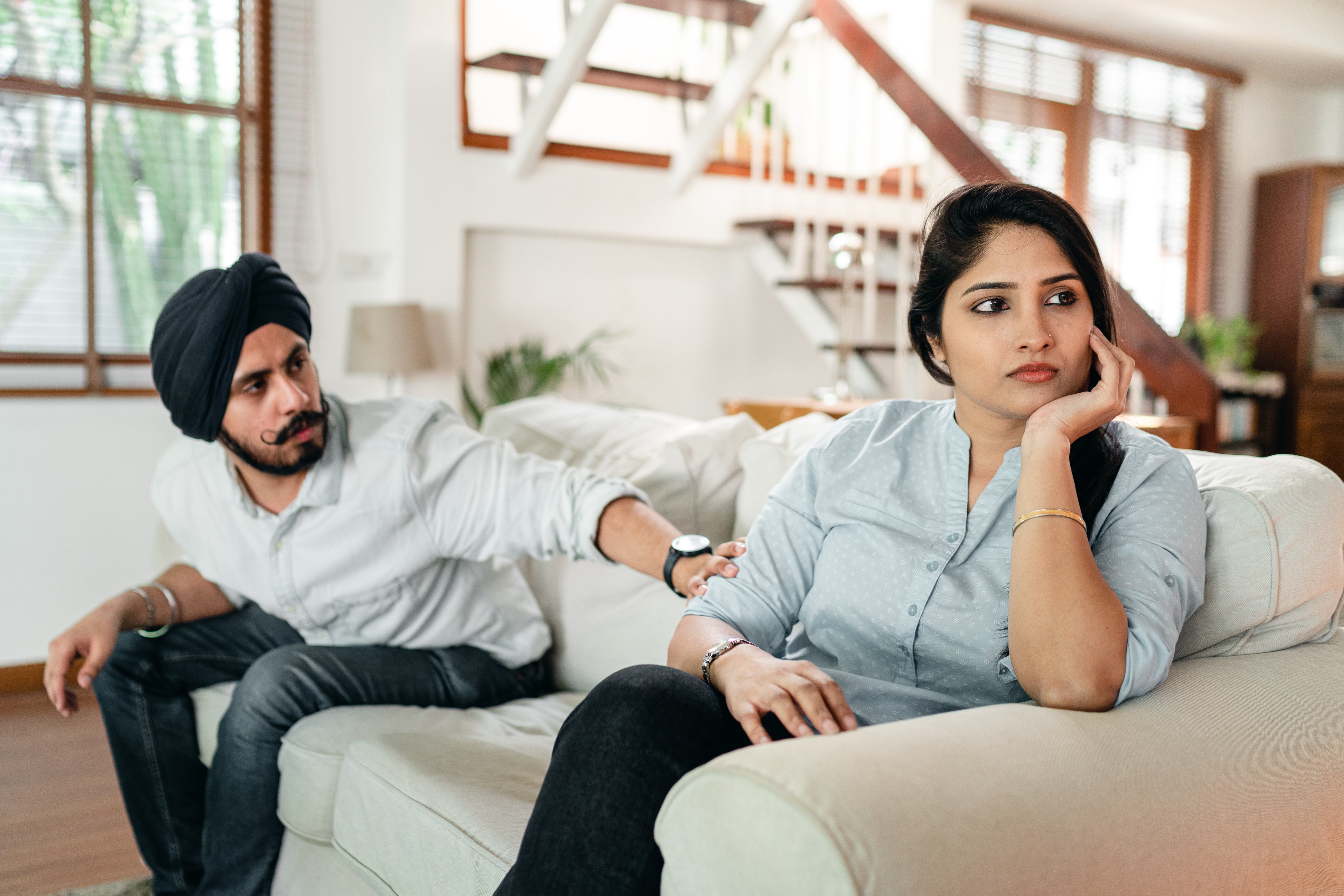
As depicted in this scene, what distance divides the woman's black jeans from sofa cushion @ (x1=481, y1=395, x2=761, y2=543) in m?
0.89

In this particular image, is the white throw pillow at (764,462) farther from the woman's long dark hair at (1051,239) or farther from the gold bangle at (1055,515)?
the gold bangle at (1055,515)

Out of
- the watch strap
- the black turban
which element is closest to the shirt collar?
the black turban

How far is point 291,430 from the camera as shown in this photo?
1721 mm

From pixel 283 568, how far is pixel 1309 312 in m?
5.70

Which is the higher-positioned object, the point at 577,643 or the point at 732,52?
the point at 732,52

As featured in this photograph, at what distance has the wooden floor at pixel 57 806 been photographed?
2.15 meters

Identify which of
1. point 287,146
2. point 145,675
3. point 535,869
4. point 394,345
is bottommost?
point 145,675

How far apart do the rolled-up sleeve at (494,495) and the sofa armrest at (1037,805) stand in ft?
2.81

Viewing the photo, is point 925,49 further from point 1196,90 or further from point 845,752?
point 845,752

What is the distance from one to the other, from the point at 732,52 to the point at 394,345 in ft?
5.43

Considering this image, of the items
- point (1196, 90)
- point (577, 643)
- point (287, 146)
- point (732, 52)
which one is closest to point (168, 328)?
point (577, 643)

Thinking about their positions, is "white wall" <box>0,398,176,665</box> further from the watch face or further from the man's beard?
the watch face

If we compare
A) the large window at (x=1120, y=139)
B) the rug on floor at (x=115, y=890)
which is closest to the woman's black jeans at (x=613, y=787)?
the rug on floor at (x=115, y=890)

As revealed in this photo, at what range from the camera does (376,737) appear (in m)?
1.53
